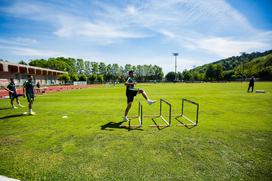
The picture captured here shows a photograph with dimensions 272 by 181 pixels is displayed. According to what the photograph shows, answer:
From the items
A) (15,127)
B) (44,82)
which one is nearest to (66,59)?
(44,82)

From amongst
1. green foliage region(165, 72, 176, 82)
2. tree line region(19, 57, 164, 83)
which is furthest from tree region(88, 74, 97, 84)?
green foliage region(165, 72, 176, 82)

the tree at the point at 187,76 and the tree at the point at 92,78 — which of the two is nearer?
the tree at the point at 92,78

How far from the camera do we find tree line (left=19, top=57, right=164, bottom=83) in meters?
88.6

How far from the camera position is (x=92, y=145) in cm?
466

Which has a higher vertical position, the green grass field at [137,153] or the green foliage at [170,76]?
the green foliage at [170,76]

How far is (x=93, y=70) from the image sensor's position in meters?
111

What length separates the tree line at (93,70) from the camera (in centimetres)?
8862

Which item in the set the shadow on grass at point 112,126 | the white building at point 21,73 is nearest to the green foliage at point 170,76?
the white building at point 21,73

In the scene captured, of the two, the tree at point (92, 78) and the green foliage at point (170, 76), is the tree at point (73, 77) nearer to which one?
the tree at point (92, 78)

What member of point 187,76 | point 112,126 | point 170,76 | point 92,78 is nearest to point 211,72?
point 187,76

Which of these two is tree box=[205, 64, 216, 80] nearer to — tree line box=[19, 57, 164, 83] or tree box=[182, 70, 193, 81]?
tree box=[182, 70, 193, 81]

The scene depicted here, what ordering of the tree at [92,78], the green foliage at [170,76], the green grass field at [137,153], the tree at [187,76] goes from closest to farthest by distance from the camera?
the green grass field at [137,153] → the tree at [92,78] → the tree at [187,76] → the green foliage at [170,76]

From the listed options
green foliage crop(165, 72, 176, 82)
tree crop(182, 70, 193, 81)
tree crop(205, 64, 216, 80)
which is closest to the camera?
tree crop(205, 64, 216, 80)

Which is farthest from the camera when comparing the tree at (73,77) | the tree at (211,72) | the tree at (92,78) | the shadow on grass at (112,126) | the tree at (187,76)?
the tree at (187,76)
